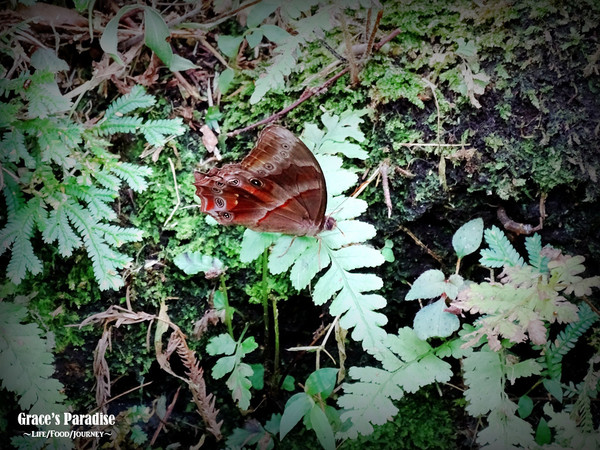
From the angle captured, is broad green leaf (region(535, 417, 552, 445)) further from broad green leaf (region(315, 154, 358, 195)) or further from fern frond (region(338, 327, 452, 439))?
broad green leaf (region(315, 154, 358, 195))

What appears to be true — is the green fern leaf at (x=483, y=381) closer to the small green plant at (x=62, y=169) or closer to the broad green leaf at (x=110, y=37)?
the small green plant at (x=62, y=169)

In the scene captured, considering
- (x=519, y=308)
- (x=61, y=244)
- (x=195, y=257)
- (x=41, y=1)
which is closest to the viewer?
(x=519, y=308)

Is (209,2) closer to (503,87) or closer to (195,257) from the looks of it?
(195,257)

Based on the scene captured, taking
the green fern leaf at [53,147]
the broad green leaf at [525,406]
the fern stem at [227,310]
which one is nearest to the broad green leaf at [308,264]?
the fern stem at [227,310]

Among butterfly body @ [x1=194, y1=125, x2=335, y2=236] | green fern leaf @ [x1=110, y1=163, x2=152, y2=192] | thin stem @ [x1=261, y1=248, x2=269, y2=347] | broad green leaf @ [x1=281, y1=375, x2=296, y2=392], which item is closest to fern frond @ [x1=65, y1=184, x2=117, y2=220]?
green fern leaf @ [x1=110, y1=163, x2=152, y2=192]

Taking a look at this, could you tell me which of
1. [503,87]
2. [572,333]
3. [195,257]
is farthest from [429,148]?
[195,257]

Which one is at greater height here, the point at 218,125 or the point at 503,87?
the point at 503,87
